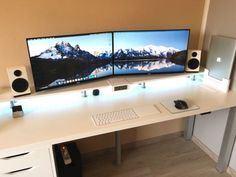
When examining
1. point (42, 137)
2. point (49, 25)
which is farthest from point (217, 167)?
point (49, 25)

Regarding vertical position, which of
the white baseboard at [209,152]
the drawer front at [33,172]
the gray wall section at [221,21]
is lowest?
the white baseboard at [209,152]

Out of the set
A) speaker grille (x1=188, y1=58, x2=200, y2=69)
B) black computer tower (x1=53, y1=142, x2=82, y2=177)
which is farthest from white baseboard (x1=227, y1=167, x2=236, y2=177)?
black computer tower (x1=53, y1=142, x2=82, y2=177)

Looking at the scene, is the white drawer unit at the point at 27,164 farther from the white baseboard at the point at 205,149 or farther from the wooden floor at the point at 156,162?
the white baseboard at the point at 205,149

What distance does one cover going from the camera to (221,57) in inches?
69.3

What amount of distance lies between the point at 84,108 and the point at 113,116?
237mm

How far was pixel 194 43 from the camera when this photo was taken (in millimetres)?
2168

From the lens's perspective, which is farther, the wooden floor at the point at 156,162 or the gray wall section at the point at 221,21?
the wooden floor at the point at 156,162

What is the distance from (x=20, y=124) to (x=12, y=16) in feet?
2.43

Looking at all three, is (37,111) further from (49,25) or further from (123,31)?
(123,31)

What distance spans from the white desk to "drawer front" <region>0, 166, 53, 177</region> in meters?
0.10

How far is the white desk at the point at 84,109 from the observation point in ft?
4.12

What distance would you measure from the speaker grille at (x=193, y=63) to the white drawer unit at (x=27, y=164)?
1348mm

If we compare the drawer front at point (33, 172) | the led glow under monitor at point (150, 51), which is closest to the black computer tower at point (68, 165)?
the drawer front at point (33, 172)

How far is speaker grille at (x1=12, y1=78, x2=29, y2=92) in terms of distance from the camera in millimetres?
1472
